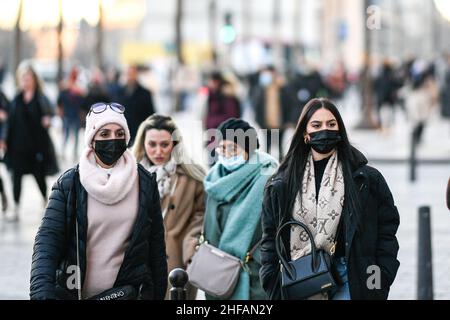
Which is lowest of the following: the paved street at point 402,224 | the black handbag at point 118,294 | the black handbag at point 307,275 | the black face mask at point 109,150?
the paved street at point 402,224

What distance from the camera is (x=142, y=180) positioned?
6652 mm

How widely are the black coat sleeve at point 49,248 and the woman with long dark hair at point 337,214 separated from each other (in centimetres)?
100

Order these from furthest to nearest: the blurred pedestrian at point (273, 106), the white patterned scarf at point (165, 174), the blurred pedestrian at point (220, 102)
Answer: the blurred pedestrian at point (273, 106), the blurred pedestrian at point (220, 102), the white patterned scarf at point (165, 174)

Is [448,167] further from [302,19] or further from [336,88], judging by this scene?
[302,19]

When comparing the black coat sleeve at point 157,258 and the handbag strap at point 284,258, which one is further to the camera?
the black coat sleeve at point 157,258

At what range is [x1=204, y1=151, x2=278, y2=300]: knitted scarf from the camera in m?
8.39

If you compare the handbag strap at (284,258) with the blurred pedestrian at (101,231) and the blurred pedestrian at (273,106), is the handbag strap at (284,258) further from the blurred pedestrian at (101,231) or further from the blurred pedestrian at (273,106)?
the blurred pedestrian at (273,106)

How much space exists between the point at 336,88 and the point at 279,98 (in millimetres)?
23368

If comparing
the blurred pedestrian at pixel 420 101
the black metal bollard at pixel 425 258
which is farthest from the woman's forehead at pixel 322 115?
the blurred pedestrian at pixel 420 101

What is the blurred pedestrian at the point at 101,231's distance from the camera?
6.37m

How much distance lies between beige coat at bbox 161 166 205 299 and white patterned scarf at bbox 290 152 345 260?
8.22ft

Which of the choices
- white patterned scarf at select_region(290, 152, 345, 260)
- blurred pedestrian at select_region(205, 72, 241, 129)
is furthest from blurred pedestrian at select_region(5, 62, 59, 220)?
white patterned scarf at select_region(290, 152, 345, 260)

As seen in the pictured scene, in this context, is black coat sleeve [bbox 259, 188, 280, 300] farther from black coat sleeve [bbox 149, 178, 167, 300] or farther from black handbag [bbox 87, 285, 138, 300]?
black handbag [bbox 87, 285, 138, 300]

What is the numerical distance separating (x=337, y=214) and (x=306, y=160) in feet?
1.18
